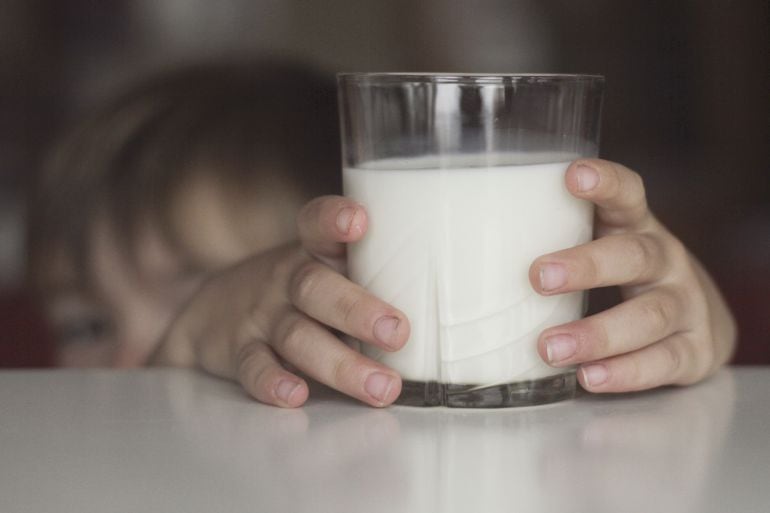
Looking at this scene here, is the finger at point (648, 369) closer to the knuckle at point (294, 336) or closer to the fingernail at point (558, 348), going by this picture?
the fingernail at point (558, 348)

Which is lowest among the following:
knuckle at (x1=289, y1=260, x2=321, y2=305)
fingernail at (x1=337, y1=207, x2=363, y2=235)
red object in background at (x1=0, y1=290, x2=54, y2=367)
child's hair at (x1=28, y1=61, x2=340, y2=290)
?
red object in background at (x1=0, y1=290, x2=54, y2=367)

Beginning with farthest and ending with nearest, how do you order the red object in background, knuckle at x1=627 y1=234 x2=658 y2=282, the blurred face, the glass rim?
1. the red object in background
2. the blurred face
3. knuckle at x1=627 y1=234 x2=658 y2=282
4. the glass rim

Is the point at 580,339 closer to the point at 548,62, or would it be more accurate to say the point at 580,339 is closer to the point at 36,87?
the point at 548,62

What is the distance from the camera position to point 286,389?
2.13 ft

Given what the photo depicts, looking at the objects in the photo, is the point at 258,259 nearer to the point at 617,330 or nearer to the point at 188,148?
the point at 617,330

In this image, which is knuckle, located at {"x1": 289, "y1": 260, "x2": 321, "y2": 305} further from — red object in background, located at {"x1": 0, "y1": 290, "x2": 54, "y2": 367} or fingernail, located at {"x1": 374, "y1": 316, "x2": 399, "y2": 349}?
red object in background, located at {"x1": 0, "y1": 290, "x2": 54, "y2": 367}

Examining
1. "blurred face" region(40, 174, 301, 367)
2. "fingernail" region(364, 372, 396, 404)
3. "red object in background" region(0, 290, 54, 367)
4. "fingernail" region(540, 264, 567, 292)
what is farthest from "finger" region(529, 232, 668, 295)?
"red object in background" region(0, 290, 54, 367)

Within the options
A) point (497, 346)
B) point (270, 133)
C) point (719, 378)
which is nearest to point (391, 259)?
point (497, 346)

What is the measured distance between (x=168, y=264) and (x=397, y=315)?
1.10 meters

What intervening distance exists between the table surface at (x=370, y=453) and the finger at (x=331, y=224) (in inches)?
3.9

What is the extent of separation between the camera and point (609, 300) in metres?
1.57

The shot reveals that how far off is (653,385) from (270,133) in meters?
1.13

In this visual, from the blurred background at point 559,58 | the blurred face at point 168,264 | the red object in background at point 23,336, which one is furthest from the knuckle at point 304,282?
the blurred background at point 559,58

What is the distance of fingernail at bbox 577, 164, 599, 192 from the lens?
60cm
